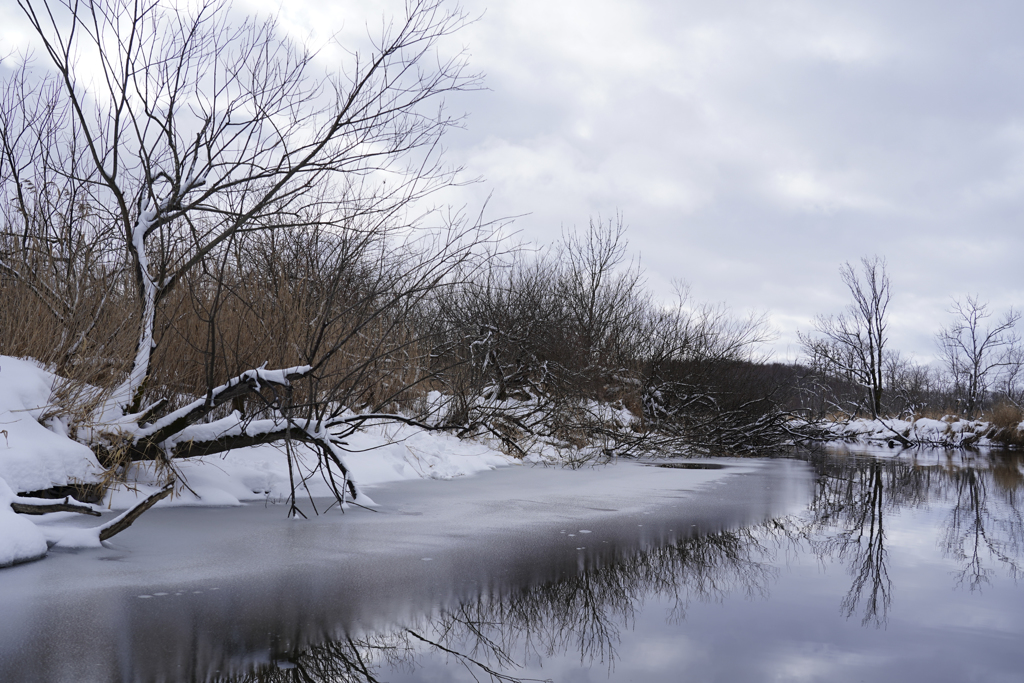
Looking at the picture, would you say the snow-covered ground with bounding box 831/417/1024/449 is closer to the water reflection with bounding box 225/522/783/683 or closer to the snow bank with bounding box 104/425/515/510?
the snow bank with bounding box 104/425/515/510

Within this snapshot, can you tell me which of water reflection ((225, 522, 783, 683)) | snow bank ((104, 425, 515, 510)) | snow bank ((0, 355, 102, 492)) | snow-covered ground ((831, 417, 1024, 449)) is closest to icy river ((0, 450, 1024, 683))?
water reflection ((225, 522, 783, 683))

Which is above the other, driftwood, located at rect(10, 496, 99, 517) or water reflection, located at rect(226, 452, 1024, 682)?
driftwood, located at rect(10, 496, 99, 517)

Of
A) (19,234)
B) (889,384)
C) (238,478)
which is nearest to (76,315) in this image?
(19,234)

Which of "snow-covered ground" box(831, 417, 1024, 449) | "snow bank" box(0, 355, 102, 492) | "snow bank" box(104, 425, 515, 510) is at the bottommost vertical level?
"snow-covered ground" box(831, 417, 1024, 449)

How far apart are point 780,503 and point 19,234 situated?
8.03 m

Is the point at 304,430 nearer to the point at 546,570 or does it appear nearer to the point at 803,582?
the point at 546,570

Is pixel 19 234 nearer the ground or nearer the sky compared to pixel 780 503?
nearer the sky

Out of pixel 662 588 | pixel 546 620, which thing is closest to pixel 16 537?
pixel 546 620

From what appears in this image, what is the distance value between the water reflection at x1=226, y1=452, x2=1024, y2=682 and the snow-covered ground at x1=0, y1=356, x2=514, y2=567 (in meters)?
2.39

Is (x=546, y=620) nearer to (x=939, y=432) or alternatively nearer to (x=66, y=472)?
(x=66, y=472)

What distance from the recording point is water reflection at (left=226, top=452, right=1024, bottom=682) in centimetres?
295

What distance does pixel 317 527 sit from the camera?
568 centimetres

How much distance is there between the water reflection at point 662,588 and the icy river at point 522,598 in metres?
0.02

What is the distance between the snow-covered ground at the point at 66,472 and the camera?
446cm
